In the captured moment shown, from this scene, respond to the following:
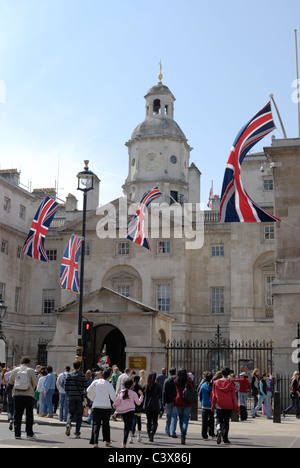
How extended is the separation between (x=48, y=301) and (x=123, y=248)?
306 inches

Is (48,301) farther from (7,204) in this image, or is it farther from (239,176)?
(239,176)

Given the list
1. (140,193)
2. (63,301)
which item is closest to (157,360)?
(63,301)

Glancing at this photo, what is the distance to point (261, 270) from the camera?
43656 millimetres

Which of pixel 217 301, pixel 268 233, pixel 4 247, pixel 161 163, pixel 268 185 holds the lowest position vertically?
pixel 217 301

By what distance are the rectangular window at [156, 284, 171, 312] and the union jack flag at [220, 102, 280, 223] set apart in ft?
81.6

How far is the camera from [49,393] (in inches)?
859

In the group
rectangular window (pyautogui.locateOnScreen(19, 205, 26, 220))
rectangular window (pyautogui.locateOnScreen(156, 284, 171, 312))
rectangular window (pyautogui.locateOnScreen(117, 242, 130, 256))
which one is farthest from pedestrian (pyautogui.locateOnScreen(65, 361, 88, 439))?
rectangular window (pyautogui.locateOnScreen(19, 205, 26, 220))

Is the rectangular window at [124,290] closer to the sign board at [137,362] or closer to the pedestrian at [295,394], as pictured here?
the sign board at [137,362]

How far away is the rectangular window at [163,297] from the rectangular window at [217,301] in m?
3.19

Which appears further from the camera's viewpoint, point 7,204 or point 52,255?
point 52,255

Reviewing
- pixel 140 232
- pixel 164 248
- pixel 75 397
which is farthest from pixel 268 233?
pixel 75 397

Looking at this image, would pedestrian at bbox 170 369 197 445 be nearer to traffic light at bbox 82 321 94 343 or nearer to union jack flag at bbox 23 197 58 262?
traffic light at bbox 82 321 94 343

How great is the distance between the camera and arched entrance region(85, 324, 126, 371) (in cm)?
3369
